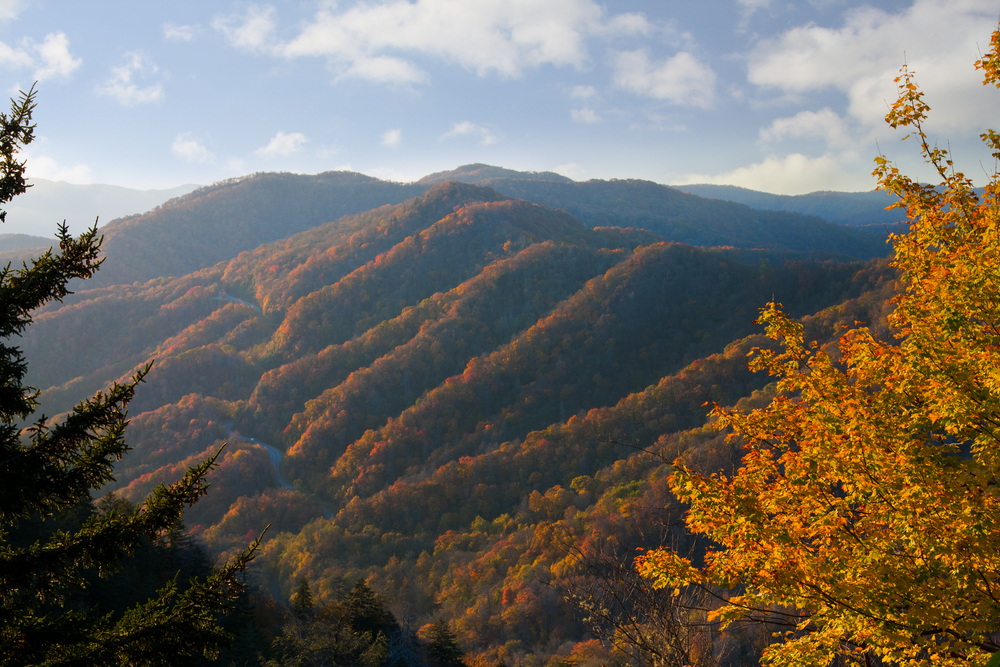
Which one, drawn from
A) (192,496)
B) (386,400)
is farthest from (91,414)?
(386,400)

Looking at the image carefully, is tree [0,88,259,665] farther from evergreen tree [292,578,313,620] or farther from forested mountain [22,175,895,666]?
forested mountain [22,175,895,666]

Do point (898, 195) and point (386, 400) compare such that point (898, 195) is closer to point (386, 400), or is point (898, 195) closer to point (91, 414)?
point (91, 414)

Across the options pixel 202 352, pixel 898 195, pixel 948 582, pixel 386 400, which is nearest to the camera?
pixel 948 582

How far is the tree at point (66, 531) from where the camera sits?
5.59 metres

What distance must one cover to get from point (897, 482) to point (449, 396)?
127 meters

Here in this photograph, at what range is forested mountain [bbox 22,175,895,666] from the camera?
254 feet

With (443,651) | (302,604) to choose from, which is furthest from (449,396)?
(302,604)

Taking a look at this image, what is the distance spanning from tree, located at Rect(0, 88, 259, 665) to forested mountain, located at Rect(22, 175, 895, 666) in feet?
142

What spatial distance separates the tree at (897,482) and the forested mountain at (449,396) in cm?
4082

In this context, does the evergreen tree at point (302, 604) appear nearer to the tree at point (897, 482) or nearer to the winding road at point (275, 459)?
the tree at point (897, 482)

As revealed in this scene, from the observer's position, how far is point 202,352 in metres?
156

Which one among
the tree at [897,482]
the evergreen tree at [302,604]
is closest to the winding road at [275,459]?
the evergreen tree at [302,604]

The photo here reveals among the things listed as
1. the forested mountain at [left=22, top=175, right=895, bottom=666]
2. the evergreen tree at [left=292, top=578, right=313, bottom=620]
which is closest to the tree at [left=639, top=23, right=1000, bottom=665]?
the evergreen tree at [left=292, top=578, right=313, bottom=620]

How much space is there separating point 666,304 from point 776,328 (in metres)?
160
